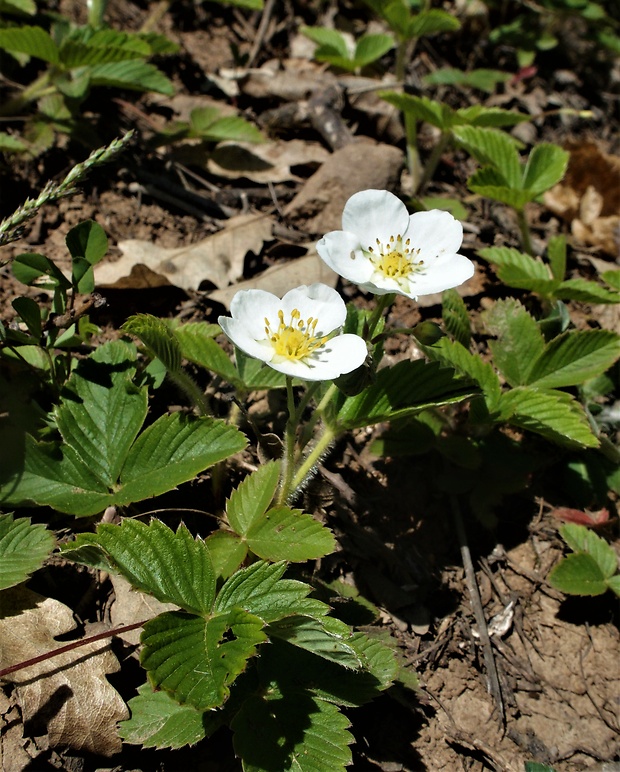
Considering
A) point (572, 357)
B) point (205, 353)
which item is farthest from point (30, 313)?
point (572, 357)

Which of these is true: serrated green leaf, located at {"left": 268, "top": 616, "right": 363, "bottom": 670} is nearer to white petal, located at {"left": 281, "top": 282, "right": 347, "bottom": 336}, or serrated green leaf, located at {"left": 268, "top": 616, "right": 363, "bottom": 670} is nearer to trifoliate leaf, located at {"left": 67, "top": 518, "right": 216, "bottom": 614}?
trifoliate leaf, located at {"left": 67, "top": 518, "right": 216, "bottom": 614}

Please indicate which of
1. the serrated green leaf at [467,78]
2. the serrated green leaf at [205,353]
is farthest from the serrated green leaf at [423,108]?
the serrated green leaf at [205,353]

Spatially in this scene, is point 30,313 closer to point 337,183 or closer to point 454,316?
point 454,316

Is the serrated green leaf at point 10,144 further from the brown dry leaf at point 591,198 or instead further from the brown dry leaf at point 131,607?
the brown dry leaf at point 591,198

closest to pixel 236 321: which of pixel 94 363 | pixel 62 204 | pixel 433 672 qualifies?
pixel 94 363

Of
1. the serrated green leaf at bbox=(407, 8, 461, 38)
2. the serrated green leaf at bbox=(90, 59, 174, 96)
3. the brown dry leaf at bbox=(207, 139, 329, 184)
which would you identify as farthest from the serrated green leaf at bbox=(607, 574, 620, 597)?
the serrated green leaf at bbox=(407, 8, 461, 38)
